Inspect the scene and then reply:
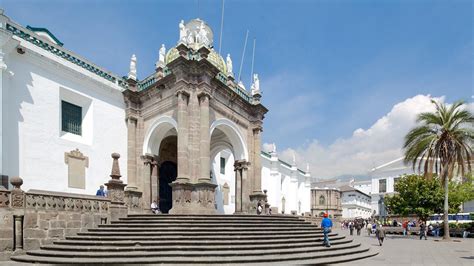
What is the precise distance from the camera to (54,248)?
11.4 meters

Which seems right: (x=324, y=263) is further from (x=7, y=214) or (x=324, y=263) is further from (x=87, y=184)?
(x=87, y=184)

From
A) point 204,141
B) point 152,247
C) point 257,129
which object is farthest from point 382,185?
point 152,247

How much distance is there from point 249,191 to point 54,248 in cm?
1282

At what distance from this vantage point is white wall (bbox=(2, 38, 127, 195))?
14367 millimetres

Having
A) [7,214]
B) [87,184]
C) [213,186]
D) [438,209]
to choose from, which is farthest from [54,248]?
[438,209]

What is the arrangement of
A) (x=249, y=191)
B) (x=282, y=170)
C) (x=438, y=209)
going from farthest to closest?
(x=282, y=170), (x=438, y=209), (x=249, y=191)

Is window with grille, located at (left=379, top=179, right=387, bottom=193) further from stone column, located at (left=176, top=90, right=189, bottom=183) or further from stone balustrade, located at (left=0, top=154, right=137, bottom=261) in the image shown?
stone balustrade, located at (left=0, top=154, right=137, bottom=261)

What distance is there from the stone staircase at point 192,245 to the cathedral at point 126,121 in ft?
10.9

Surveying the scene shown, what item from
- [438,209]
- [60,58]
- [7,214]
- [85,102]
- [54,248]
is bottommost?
[438,209]

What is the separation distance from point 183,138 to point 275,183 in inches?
877

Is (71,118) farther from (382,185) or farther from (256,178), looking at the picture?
(382,185)

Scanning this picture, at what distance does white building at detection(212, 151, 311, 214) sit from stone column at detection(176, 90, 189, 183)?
28.6ft

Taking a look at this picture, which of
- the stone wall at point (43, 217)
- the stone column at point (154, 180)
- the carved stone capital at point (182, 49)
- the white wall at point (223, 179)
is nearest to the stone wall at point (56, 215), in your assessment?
the stone wall at point (43, 217)

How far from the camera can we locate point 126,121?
802 inches
